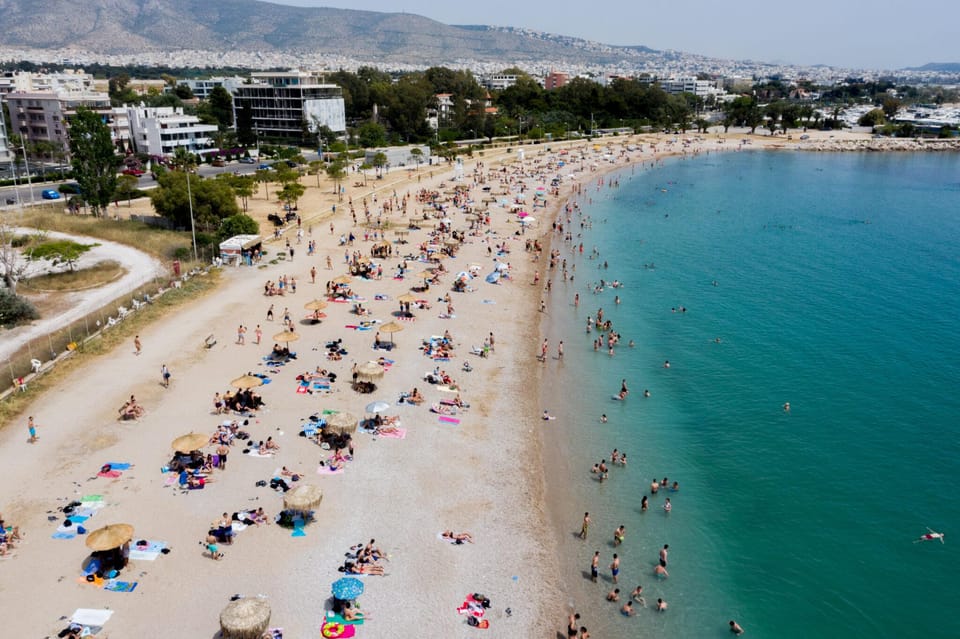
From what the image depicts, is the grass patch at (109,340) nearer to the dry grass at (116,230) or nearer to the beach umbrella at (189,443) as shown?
the dry grass at (116,230)

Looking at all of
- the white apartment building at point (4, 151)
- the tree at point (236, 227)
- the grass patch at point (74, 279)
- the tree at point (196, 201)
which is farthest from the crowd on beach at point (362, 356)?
the white apartment building at point (4, 151)

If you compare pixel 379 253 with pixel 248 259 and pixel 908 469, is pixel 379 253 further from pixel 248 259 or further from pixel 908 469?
pixel 908 469

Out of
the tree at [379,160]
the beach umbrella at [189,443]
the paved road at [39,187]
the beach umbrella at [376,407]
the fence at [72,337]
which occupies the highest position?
the tree at [379,160]

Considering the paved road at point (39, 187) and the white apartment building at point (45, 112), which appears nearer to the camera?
the paved road at point (39, 187)

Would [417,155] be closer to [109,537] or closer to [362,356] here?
[362,356]

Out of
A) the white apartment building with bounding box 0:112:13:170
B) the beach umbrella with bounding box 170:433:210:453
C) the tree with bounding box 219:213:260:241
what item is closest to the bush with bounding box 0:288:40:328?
the tree with bounding box 219:213:260:241

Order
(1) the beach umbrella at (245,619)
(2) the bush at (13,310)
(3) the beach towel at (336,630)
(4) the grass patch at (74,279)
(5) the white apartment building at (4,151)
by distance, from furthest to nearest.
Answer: (5) the white apartment building at (4,151)
(4) the grass patch at (74,279)
(2) the bush at (13,310)
(3) the beach towel at (336,630)
(1) the beach umbrella at (245,619)
